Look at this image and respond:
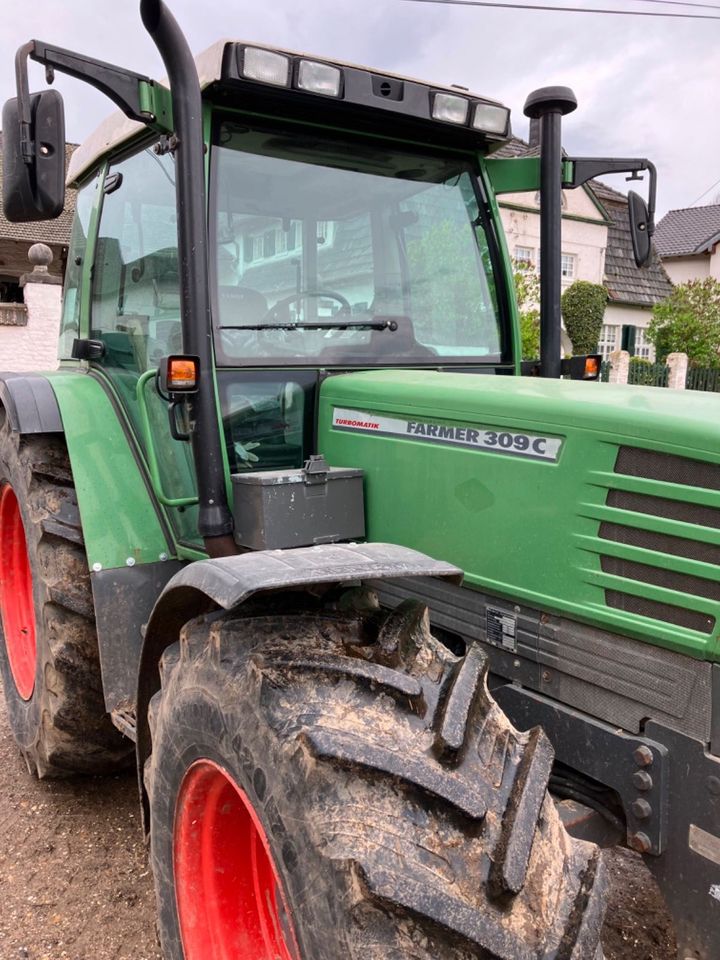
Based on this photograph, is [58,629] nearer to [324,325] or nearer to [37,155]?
[324,325]

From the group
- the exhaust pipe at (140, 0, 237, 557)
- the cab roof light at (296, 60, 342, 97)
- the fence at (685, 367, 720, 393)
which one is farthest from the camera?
the fence at (685, 367, 720, 393)

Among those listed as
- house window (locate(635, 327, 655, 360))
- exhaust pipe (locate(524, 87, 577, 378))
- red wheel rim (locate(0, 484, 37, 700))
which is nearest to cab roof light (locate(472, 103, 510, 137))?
exhaust pipe (locate(524, 87, 577, 378))

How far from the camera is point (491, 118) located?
2699 mm

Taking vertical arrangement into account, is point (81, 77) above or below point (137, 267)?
above

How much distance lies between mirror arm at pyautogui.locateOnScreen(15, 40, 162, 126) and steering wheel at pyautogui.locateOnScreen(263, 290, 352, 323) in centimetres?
63

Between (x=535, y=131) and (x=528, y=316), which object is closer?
(x=535, y=131)

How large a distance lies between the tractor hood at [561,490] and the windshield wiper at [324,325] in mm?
278

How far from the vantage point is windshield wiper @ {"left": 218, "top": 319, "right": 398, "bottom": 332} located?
246 centimetres

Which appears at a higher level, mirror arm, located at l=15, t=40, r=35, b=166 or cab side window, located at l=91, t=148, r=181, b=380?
mirror arm, located at l=15, t=40, r=35, b=166

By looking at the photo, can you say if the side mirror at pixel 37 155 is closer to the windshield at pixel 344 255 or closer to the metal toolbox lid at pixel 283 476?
the windshield at pixel 344 255

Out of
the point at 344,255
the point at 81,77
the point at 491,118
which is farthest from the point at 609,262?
the point at 81,77

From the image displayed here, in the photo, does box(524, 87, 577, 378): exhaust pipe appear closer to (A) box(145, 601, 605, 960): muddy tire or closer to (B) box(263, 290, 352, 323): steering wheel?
(B) box(263, 290, 352, 323): steering wheel

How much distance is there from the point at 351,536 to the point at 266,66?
1.33m

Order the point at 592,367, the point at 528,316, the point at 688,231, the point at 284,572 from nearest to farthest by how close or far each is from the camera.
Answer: the point at 284,572 → the point at 592,367 → the point at 528,316 → the point at 688,231
